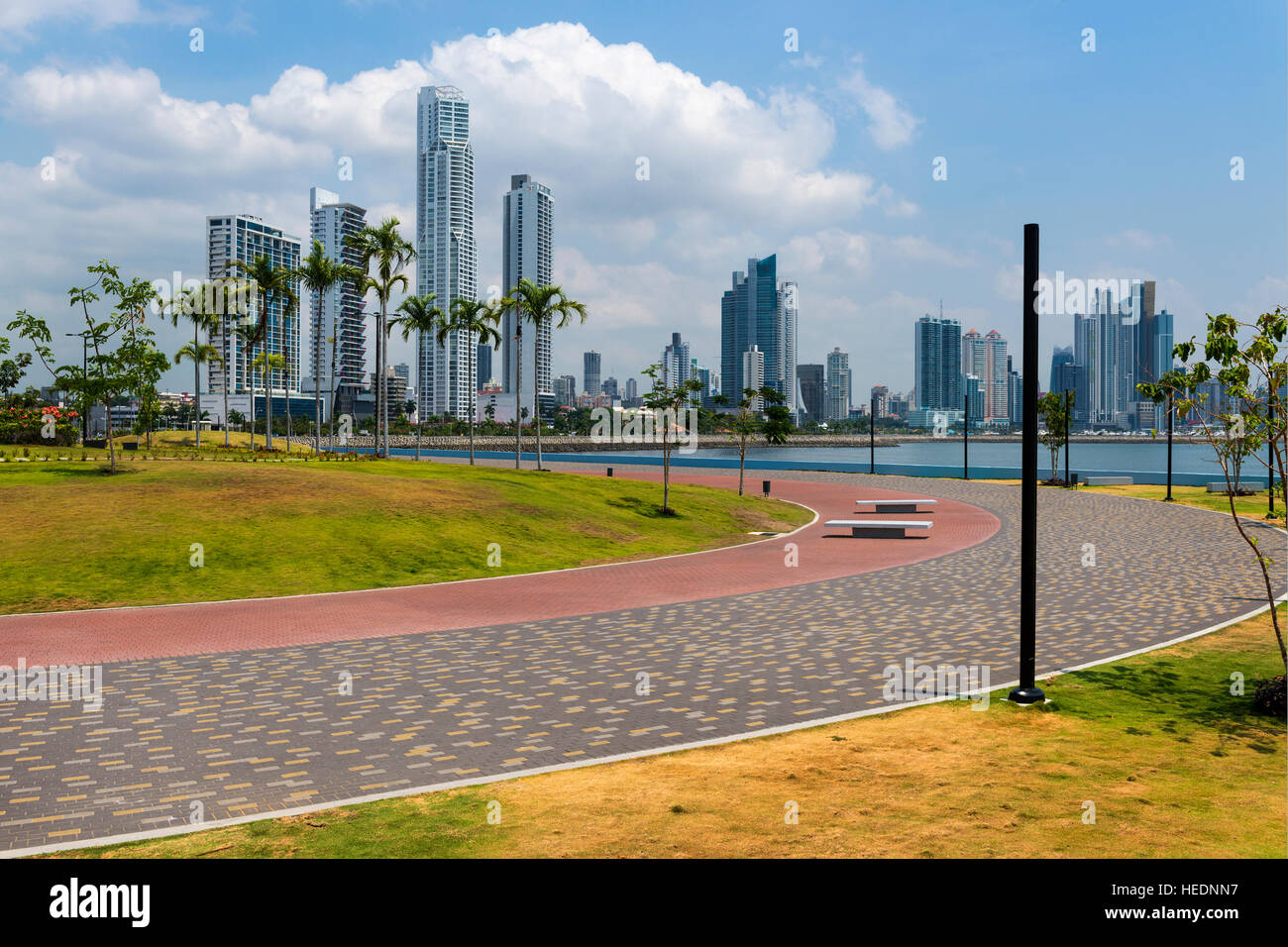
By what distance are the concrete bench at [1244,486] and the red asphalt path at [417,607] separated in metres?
28.4

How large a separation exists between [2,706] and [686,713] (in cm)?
778

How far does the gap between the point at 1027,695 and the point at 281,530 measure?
1792 centimetres

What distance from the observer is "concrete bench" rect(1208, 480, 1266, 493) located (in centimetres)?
4337

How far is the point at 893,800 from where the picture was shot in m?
6.59

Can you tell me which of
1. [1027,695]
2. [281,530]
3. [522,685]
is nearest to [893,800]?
[1027,695]

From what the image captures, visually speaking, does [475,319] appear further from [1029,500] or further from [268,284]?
[1029,500]

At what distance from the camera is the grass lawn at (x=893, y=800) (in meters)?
5.76

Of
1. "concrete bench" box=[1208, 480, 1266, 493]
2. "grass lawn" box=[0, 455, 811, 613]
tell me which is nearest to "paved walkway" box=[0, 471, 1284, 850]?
"grass lawn" box=[0, 455, 811, 613]

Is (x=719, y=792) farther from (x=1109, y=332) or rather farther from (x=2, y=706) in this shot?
(x=1109, y=332)

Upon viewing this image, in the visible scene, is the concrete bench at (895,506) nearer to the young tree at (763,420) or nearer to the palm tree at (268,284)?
the young tree at (763,420)

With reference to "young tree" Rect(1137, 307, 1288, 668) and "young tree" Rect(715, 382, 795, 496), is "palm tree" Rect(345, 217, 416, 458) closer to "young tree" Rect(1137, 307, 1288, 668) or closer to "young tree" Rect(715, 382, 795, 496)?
"young tree" Rect(715, 382, 795, 496)

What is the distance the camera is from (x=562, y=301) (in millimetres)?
45844

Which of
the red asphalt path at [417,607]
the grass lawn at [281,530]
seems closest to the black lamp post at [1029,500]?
the red asphalt path at [417,607]

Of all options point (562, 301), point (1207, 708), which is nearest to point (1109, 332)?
point (562, 301)
